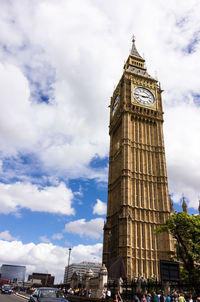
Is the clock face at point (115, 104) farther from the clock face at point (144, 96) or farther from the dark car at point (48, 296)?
the dark car at point (48, 296)

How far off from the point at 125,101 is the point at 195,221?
38416 mm

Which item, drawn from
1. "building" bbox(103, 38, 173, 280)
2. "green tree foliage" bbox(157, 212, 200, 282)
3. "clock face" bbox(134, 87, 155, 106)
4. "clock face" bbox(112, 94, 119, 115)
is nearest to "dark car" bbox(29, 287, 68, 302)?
"green tree foliage" bbox(157, 212, 200, 282)

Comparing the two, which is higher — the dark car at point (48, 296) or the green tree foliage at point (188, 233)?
the green tree foliage at point (188, 233)

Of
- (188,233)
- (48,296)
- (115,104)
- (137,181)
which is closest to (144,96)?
(115,104)

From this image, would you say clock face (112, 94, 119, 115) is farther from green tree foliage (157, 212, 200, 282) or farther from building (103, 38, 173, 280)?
green tree foliage (157, 212, 200, 282)

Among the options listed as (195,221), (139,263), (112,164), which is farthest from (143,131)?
(195,221)

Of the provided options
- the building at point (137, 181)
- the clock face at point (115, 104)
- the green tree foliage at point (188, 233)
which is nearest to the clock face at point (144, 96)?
the building at point (137, 181)

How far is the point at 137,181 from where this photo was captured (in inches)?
1943

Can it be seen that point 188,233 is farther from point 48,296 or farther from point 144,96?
point 144,96

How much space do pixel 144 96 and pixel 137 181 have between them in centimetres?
2289

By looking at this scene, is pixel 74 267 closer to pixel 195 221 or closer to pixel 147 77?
pixel 147 77

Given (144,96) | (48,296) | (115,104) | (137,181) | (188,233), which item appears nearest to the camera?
(48,296)

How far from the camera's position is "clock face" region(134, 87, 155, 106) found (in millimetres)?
59281

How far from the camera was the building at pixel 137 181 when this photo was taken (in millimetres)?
42188
